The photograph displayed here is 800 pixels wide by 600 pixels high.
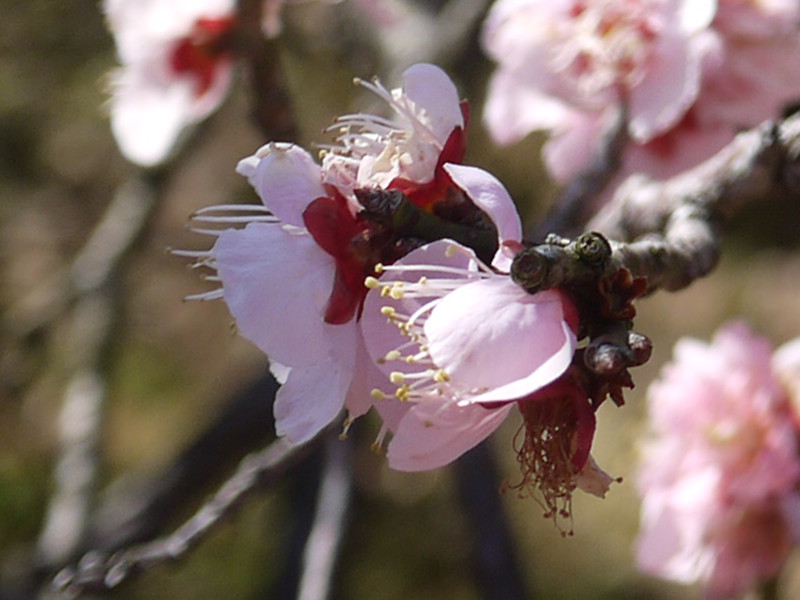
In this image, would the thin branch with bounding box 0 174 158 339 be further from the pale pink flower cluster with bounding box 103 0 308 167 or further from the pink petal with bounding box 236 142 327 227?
the pink petal with bounding box 236 142 327 227

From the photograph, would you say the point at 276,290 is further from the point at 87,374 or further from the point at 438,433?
the point at 87,374

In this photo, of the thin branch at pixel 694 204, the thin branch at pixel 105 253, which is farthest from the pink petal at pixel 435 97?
the thin branch at pixel 105 253

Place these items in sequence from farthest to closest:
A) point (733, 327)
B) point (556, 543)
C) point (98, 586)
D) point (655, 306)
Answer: point (655, 306), point (556, 543), point (733, 327), point (98, 586)

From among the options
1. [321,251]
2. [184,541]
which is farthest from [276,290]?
[184,541]

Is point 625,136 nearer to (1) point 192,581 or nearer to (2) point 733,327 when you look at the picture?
(2) point 733,327

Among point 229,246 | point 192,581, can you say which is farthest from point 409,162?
point 192,581

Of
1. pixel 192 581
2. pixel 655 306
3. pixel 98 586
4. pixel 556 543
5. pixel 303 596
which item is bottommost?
pixel 556 543

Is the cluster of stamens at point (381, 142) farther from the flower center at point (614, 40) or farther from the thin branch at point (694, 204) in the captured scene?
the flower center at point (614, 40)
